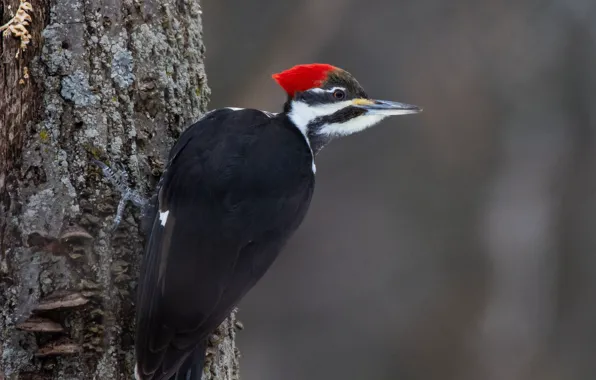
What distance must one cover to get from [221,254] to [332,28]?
3870mm

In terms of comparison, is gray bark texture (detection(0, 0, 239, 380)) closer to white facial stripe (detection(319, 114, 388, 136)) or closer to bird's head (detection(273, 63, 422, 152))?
bird's head (detection(273, 63, 422, 152))

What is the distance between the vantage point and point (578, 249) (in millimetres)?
7285

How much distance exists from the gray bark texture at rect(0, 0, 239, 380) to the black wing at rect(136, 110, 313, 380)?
11cm

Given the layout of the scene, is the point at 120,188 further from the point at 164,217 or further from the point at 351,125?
the point at 351,125

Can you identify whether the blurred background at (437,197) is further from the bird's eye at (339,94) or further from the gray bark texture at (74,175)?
the gray bark texture at (74,175)

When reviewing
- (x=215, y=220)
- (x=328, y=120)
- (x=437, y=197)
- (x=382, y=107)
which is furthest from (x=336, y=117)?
(x=437, y=197)

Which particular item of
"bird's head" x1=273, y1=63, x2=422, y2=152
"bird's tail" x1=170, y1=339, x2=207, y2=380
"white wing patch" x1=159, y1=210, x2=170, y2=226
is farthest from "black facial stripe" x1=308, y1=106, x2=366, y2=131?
"bird's tail" x1=170, y1=339, x2=207, y2=380

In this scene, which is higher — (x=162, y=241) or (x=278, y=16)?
(x=278, y=16)

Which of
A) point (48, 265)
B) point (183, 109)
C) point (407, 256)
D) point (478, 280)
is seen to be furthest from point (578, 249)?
point (48, 265)

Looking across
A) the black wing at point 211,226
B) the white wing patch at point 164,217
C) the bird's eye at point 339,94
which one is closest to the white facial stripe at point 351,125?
the bird's eye at point 339,94

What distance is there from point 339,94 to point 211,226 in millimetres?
940

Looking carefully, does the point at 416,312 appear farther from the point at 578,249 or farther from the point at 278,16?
the point at 278,16

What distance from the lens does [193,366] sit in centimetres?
325

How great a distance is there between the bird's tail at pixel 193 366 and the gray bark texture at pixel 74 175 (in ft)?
0.55
